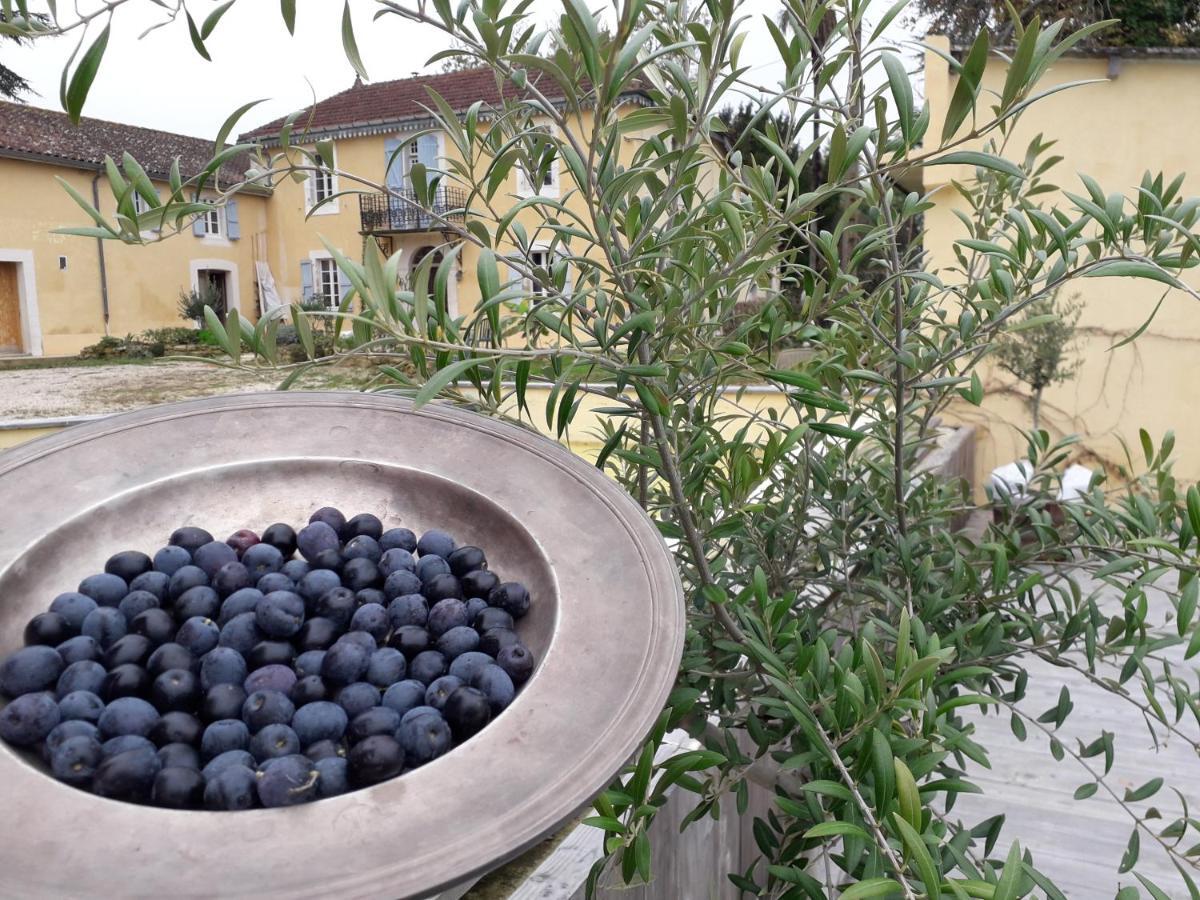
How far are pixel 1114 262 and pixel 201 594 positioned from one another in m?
0.79

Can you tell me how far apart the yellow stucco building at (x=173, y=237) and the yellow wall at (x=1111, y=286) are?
5920 millimetres

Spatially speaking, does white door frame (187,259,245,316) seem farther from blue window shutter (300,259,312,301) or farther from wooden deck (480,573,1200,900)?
wooden deck (480,573,1200,900)

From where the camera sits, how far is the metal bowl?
0.40m

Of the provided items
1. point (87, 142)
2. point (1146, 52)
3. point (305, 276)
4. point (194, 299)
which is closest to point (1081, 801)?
point (1146, 52)

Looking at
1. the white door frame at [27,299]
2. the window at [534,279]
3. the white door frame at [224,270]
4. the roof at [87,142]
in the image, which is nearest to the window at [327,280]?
the white door frame at [224,270]

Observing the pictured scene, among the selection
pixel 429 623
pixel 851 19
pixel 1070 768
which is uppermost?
pixel 851 19

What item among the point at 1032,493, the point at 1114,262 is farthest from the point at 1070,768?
the point at 1114,262

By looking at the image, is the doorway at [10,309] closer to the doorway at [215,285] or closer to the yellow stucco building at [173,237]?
the yellow stucco building at [173,237]

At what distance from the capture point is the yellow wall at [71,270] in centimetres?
1296

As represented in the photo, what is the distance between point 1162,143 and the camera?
5383mm

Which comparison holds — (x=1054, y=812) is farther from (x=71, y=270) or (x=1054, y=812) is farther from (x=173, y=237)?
(x=71, y=270)

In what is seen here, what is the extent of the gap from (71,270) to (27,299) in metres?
0.99

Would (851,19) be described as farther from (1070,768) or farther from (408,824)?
(1070,768)

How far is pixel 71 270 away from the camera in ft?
46.6
